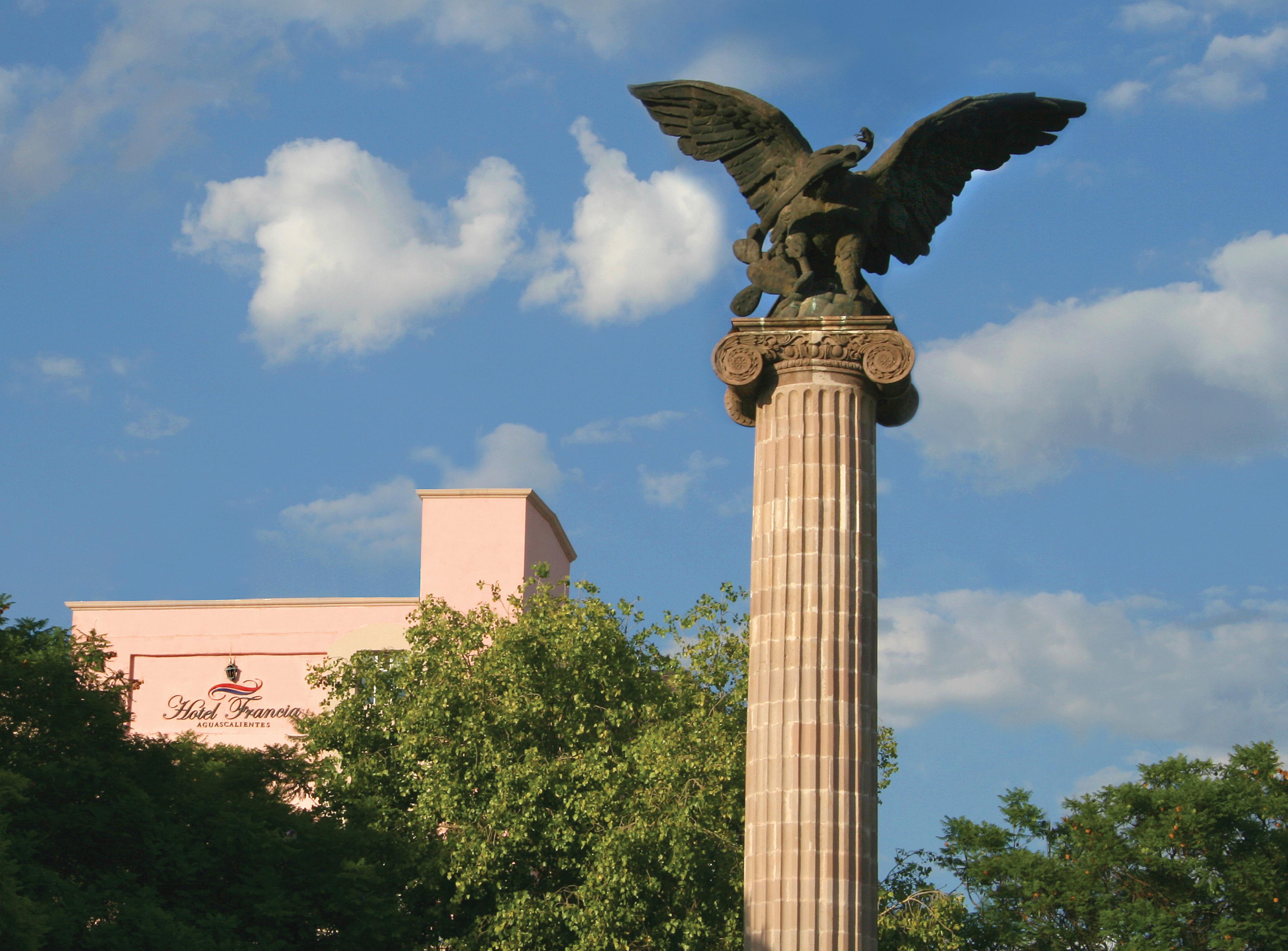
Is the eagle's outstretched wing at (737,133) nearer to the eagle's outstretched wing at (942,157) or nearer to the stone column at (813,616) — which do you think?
the eagle's outstretched wing at (942,157)

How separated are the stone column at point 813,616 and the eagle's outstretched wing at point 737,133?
217 cm

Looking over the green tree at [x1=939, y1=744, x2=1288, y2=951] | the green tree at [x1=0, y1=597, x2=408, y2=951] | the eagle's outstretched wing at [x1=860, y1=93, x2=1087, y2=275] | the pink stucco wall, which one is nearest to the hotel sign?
the pink stucco wall

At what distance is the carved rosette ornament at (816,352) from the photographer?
17531mm

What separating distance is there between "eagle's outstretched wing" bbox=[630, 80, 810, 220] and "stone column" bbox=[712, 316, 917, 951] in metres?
2.17

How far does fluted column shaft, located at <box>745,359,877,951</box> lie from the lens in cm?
1573

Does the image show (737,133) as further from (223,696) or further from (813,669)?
(223,696)

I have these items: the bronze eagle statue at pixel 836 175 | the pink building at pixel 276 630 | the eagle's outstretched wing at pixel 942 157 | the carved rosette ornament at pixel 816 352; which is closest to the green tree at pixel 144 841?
the carved rosette ornament at pixel 816 352

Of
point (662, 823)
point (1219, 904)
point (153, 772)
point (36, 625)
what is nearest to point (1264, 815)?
point (1219, 904)

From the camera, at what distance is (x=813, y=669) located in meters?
16.4

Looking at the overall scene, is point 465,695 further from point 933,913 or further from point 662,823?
point 933,913

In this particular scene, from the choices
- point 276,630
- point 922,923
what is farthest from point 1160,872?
point 276,630

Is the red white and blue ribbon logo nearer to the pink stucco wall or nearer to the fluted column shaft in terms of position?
the pink stucco wall

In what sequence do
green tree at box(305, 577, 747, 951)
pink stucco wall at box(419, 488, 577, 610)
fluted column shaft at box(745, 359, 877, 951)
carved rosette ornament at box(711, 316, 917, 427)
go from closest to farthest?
fluted column shaft at box(745, 359, 877, 951)
carved rosette ornament at box(711, 316, 917, 427)
green tree at box(305, 577, 747, 951)
pink stucco wall at box(419, 488, 577, 610)

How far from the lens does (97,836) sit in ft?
78.1
